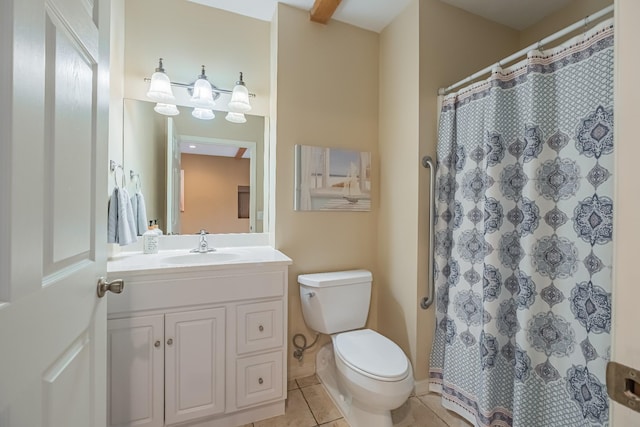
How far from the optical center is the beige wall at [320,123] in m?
1.88

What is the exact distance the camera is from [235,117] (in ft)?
6.37

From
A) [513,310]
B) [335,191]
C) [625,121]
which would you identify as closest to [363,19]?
[335,191]

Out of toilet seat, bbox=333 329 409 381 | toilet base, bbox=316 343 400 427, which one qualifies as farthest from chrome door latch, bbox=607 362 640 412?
toilet base, bbox=316 343 400 427

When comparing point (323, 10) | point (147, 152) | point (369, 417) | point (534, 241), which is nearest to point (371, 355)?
point (369, 417)

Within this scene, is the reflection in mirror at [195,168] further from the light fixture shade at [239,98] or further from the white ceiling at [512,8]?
the white ceiling at [512,8]

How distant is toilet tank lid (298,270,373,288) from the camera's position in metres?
1.71

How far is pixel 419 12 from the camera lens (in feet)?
5.66

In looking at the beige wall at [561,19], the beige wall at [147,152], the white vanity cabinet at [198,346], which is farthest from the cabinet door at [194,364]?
the beige wall at [561,19]

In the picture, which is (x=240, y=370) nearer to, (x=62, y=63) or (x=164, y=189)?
(x=164, y=189)

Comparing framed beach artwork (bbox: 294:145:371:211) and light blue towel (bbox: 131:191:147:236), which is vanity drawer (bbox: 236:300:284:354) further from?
light blue towel (bbox: 131:191:147:236)

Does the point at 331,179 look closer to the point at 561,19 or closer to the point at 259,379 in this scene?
the point at 259,379

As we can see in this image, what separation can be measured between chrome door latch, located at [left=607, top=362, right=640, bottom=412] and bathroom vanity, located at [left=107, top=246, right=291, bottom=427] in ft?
4.09

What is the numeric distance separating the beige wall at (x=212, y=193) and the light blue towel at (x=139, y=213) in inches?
9.3

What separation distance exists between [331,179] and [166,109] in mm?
1167
